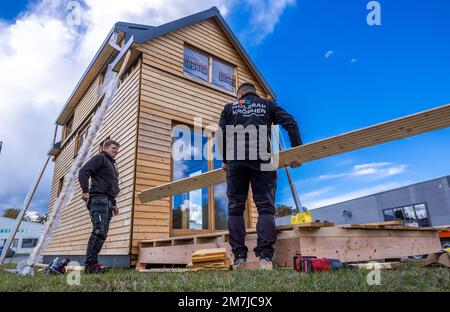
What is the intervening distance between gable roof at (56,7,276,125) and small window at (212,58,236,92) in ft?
2.62

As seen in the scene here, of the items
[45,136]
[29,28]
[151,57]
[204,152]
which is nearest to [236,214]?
[204,152]

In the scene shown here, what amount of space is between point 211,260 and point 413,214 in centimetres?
2767

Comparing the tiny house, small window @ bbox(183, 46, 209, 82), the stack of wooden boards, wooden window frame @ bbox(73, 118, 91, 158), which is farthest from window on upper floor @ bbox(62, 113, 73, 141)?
the stack of wooden boards

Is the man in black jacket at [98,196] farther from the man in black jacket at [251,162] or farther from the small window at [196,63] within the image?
the small window at [196,63]

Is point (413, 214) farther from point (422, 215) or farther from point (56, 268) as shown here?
point (56, 268)

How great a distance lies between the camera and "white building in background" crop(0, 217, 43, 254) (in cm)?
3906

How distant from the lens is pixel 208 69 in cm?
849

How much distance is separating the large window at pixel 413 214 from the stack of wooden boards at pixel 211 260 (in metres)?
26.4

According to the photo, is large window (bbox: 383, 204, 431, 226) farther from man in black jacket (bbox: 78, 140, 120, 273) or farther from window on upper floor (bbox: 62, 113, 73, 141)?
man in black jacket (bbox: 78, 140, 120, 273)

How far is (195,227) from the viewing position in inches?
255

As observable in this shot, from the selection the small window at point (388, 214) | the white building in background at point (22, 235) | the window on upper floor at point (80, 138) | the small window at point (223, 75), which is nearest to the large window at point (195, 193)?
the small window at point (223, 75)

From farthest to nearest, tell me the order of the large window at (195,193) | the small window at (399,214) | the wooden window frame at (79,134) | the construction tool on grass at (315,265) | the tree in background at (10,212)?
the tree in background at (10,212), the small window at (399,214), the wooden window frame at (79,134), the large window at (195,193), the construction tool on grass at (315,265)

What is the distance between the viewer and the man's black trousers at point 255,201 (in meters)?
3.04
